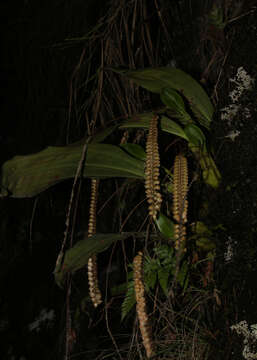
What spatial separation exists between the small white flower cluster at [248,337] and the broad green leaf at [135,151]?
1.18 ft

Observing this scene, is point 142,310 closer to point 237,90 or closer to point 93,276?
point 93,276

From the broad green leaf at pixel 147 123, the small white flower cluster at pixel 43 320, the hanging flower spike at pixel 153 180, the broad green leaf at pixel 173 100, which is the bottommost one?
the small white flower cluster at pixel 43 320

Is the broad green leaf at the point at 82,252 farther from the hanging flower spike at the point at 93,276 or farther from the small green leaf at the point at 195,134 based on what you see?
the small green leaf at the point at 195,134

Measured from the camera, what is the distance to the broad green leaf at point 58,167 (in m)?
0.80

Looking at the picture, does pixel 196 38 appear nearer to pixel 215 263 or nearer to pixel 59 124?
pixel 59 124

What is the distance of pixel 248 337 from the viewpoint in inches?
25.1

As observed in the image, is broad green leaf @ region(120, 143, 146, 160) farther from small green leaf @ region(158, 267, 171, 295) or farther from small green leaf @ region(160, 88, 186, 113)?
small green leaf @ region(158, 267, 171, 295)

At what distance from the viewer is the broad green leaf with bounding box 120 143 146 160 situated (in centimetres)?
84

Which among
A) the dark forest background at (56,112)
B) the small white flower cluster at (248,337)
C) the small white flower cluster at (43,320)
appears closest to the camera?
the small white flower cluster at (248,337)

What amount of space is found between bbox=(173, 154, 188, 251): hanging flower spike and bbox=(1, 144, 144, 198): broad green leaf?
11cm

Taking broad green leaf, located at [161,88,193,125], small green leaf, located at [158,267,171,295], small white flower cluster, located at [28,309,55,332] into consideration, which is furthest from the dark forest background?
small green leaf, located at [158,267,171,295]

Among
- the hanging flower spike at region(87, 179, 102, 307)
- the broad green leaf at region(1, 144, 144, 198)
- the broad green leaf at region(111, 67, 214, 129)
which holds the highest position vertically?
the broad green leaf at region(111, 67, 214, 129)

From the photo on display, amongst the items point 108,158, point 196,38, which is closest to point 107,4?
point 196,38

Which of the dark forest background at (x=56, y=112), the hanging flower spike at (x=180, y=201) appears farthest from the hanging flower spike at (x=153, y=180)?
the dark forest background at (x=56, y=112)
